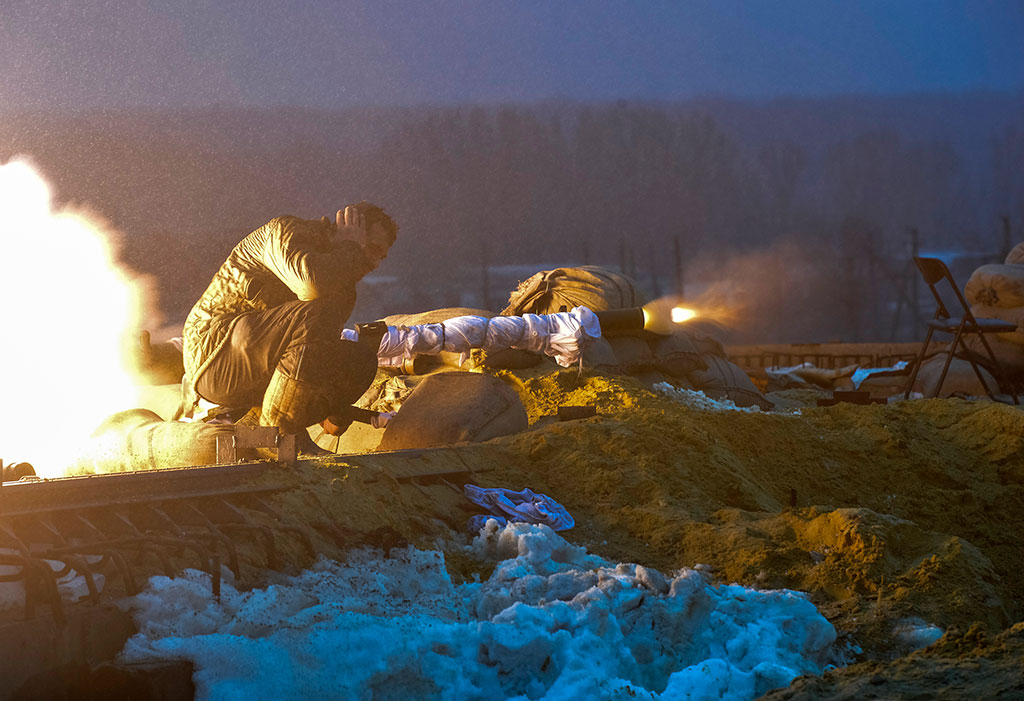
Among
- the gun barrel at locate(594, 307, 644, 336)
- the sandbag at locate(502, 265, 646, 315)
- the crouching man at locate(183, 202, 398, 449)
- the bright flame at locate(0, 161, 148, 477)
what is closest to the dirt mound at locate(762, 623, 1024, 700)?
the crouching man at locate(183, 202, 398, 449)

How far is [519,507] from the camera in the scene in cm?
379

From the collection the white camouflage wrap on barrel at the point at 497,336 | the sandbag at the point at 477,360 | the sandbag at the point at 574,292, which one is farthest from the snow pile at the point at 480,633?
the sandbag at the point at 574,292

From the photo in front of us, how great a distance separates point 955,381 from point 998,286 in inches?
56.5

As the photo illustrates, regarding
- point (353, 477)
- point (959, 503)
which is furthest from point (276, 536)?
point (959, 503)

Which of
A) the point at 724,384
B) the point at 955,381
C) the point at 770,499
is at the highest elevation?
the point at 724,384

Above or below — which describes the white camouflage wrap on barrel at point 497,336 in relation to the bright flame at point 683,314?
above

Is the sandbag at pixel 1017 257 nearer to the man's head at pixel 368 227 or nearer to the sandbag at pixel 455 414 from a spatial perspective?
the sandbag at pixel 455 414

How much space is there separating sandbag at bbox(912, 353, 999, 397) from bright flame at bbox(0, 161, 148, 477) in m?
7.44

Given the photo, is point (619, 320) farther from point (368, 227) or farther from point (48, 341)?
point (48, 341)

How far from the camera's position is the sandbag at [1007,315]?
10289 mm

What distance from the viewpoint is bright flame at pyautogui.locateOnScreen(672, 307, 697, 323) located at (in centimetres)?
1131

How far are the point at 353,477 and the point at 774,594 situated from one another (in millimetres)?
1498

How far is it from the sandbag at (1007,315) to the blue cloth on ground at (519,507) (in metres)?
7.98

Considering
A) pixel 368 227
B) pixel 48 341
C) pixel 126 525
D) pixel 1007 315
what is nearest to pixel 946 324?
pixel 1007 315
